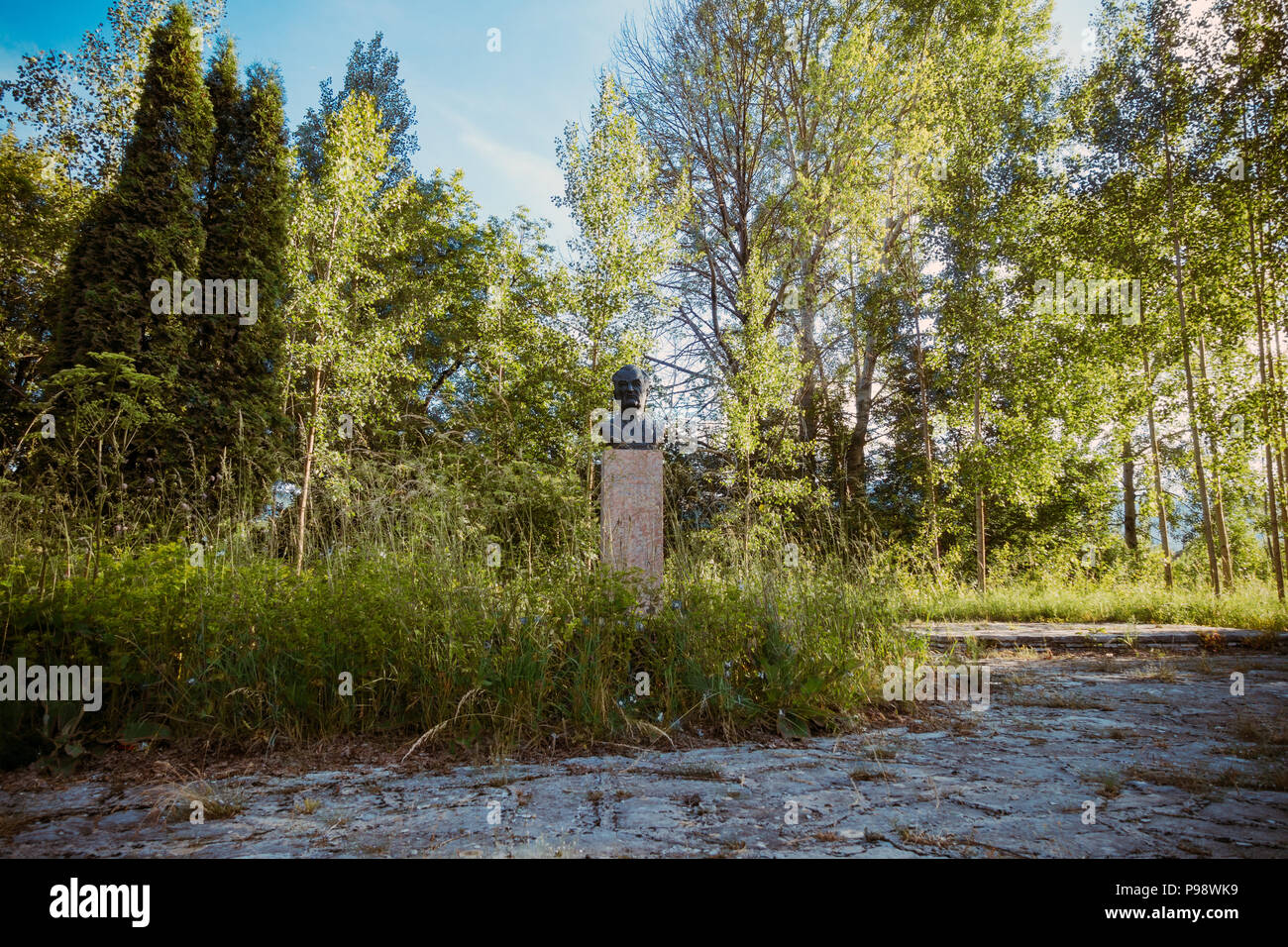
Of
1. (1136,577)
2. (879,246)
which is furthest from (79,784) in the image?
(1136,577)

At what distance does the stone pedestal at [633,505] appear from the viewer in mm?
5105

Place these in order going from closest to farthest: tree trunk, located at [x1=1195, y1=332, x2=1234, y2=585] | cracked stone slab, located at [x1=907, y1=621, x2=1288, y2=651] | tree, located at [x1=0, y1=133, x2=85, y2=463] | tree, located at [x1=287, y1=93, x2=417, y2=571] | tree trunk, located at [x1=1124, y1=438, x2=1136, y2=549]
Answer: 1. cracked stone slab, located at [x1=907, y1=621, x2=1288, y2=651]
2. tree trunk, located at [x1=1195, y1=332, x2=1234, y2=585]
3. tree, located at [x1=287, y1=93, x2=417, y2=571]
4. tree, located at [x1=0, y1=133, x2=85, y2=463]
5. tree trunk, located at [x1=1124, y1=438, x2=1136, y2=549]

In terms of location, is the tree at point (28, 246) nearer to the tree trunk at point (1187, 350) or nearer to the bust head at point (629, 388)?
the bust head at point (629, 388)

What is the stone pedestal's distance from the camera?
5.11 metres

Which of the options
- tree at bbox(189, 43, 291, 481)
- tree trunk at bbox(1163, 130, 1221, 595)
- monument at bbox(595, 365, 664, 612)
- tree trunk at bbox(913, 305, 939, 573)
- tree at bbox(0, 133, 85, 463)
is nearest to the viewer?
monument at bbox(595, 365, 664, 612)

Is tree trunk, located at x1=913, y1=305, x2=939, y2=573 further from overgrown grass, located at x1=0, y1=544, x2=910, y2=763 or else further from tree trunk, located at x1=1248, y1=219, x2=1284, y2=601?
Answer: overgrown grass, located at x1=0, y1=544, x2=910, y2=763

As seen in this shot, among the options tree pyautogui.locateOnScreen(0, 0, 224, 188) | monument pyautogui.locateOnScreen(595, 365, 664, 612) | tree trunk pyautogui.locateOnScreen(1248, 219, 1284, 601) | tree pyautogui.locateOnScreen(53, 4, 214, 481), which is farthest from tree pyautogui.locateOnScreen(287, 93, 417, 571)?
tree trunk pyautogui.locateOnScreen(1248, 219, 1284, 601)

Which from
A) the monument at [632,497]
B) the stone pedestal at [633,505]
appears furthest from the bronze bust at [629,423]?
the stone pedestal at [633,505]

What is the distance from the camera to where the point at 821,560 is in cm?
622

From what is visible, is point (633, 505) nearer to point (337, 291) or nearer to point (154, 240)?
point (337, 291)

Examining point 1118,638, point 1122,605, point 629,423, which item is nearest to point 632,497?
point 629,423

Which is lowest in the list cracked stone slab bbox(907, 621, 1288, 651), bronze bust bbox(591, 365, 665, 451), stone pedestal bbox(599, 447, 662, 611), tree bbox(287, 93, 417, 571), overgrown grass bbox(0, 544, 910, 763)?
cracked stone slab bbox(907, 621, 1288, 651)

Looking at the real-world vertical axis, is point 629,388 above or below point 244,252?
below

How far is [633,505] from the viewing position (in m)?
5.21
